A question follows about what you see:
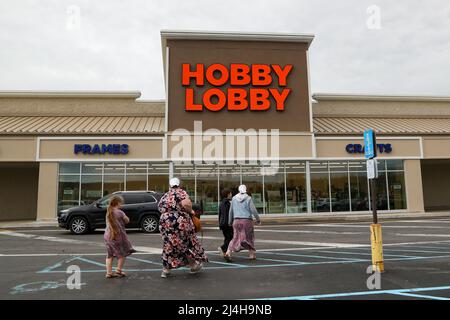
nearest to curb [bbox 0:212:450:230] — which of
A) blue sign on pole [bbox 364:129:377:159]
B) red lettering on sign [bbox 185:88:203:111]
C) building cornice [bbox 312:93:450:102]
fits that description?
red lettering on sign [bbox 185:88:203:111]

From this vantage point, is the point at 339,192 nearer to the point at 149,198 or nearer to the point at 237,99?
the point at 237,99

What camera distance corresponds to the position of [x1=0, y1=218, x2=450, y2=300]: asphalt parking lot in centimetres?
596

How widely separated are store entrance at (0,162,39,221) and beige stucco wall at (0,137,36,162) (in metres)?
2.49

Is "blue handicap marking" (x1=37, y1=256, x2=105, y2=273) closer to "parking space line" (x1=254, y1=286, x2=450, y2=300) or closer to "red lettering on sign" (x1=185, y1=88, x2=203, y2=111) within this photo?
"parking space line" (x1=254, y1=286, x2=450, y2=300)

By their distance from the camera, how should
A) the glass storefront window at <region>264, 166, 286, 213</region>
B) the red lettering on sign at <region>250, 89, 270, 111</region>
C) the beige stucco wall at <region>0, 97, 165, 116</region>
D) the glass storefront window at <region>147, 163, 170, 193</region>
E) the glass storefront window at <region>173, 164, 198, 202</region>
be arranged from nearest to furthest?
the glass storefront window at <region>147, 163, 170, 193</region> → the glass storefront window at <region>173, 164, 198, 202</region> → the glass storefront window at <region>264, 166, 286, 213</region> → the red lettering on sign at <region>250, 89, 270, 111</region> → the beige stucco wall at <region>0, 97, 165, 116</region>

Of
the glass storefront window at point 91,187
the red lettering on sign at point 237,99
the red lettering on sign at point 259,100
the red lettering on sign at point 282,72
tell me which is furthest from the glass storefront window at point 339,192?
the glass storefront window at point 91,187

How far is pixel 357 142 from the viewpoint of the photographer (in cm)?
2411

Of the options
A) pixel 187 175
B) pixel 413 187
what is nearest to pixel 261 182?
pixel 187 175

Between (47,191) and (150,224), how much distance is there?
8.81 meters

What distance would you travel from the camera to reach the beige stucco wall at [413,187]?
24.1m

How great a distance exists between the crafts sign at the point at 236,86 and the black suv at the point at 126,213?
8651 millimetres

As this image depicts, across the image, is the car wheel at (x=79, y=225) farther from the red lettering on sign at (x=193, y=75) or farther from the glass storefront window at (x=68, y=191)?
the red lettering on sign at (x=193, y=75)
